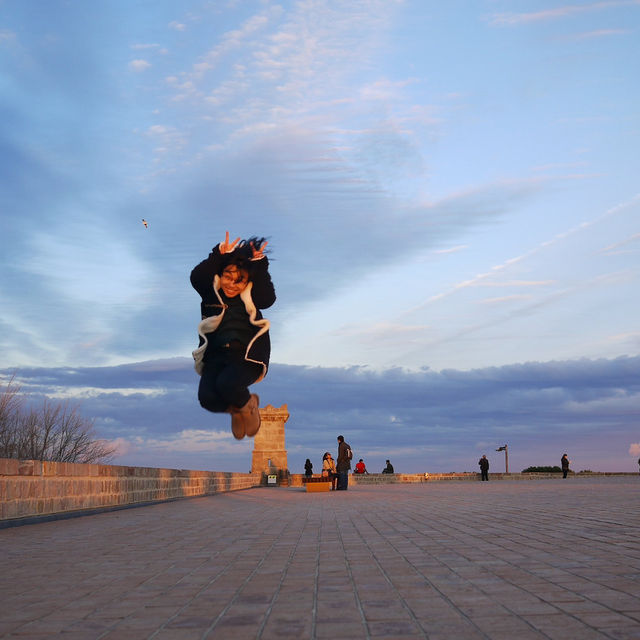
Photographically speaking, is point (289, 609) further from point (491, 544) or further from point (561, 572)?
point (491, 544)

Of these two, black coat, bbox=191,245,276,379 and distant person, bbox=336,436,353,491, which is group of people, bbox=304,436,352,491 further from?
black coat, bbox=191,245,276,379

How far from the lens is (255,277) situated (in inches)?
593

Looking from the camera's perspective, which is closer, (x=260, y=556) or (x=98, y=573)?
(x=98, y=573)

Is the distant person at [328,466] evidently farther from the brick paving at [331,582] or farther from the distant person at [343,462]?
the brick paving at [331,582]

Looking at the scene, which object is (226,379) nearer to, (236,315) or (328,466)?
(236,315)

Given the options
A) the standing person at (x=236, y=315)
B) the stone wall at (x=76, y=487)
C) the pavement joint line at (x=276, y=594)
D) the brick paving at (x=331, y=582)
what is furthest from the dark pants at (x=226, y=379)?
the pavement joint line at (x=276, y=594)

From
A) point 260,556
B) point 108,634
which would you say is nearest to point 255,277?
point 260,556

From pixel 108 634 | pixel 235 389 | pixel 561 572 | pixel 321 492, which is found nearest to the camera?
pixel 108 634

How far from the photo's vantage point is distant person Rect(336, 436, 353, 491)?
24.9 meters

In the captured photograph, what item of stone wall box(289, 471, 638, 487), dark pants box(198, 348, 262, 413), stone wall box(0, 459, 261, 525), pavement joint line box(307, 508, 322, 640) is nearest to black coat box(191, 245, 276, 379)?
dark pants box(198, 348, 262, 413)

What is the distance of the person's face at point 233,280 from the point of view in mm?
14930

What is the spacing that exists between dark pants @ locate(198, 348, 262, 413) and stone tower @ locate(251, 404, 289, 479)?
94.7 feet

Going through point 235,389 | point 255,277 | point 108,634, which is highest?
point 255,277

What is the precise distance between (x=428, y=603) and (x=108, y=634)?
70.2 inches
